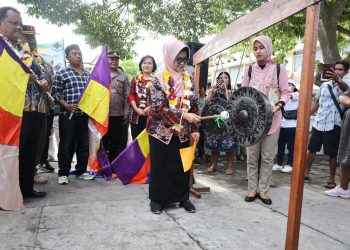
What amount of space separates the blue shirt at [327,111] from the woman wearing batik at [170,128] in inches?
96.8

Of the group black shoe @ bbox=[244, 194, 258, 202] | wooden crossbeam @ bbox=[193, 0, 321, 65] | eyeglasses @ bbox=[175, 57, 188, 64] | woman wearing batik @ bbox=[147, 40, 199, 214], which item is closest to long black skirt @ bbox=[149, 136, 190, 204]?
woman wearing batik @ bbox=[147, 40, 199, 214]

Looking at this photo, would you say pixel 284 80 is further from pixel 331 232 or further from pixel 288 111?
pixel 288 111

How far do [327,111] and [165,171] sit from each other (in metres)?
2.91

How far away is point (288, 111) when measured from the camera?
653 cm

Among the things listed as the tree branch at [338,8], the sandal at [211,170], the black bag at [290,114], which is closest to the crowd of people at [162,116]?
the black bag at [290,114]

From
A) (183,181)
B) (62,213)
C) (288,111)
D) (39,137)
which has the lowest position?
(62,213)

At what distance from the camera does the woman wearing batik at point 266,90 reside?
385 cm

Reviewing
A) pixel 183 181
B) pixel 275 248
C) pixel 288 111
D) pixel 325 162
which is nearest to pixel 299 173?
pixel 275 248

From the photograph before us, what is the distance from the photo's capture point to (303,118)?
92.7 inches

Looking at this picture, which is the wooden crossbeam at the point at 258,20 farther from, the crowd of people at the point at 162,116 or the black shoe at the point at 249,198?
the black shoe at the point at 249,198

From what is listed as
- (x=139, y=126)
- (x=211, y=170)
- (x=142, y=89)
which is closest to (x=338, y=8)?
(x=211, y=170)

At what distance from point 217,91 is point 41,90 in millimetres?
2157

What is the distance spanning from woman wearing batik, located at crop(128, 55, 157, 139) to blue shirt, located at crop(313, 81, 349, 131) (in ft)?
8.71

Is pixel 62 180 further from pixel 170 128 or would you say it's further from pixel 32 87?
pixel 170 128
